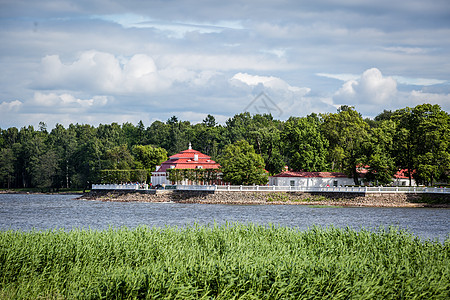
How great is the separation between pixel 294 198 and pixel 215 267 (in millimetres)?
55027

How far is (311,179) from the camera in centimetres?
7819

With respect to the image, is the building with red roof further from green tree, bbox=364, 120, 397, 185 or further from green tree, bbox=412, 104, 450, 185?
green tree, bbox=412, 104, 450, 185

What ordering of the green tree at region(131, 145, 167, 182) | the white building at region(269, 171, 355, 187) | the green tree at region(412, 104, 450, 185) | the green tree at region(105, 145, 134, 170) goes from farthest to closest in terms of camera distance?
the green tree at region(105, 145, 134, 170)
the green tree at region(131, 145, 167, 182)
the white building at region(269, 171, 355, 187)
the green tree at region(412, 104, 450, 185)

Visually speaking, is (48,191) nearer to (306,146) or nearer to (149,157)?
(149,157)

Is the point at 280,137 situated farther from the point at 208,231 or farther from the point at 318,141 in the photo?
the point at 208,231

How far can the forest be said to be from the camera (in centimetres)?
6938

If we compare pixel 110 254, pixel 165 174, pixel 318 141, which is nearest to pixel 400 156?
pixel 318 141

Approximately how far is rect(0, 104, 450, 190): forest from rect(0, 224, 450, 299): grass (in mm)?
50831

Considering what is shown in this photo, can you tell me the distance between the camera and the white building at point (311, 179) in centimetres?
7806

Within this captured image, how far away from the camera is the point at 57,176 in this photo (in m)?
123

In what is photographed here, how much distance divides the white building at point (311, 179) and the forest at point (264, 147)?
181 centimetres

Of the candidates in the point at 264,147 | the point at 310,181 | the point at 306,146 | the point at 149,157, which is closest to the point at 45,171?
the point at 149,157

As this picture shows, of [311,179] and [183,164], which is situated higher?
[183,164]

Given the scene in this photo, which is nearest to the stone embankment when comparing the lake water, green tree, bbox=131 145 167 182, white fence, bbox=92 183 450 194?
white fence, bbox=92 183 450 194
